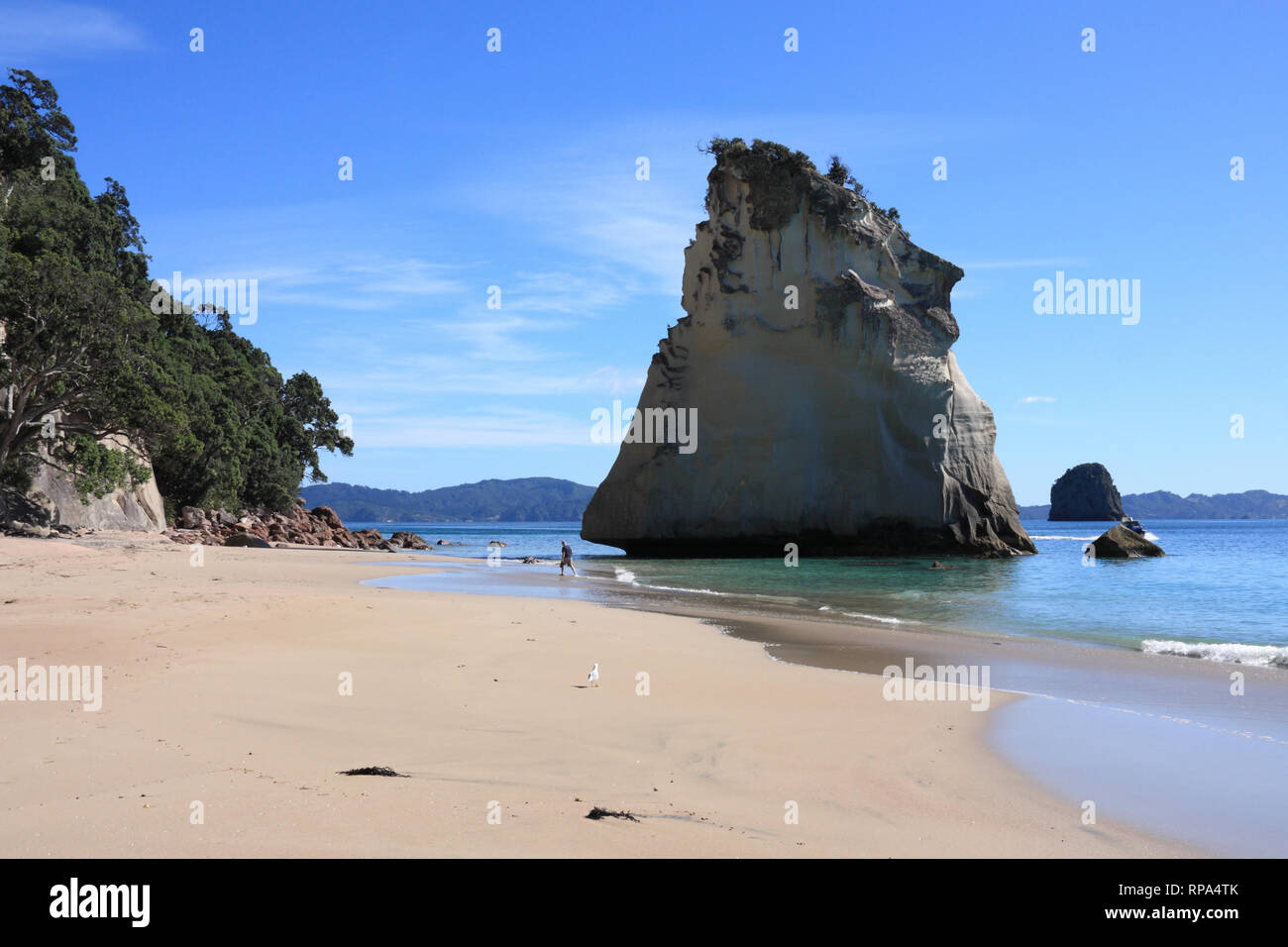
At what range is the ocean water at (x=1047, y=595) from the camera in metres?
14.9

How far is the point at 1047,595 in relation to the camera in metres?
22.4

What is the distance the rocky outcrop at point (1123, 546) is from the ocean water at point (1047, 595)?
169 inches

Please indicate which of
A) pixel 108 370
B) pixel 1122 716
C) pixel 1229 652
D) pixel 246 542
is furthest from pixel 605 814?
pixel 246 542

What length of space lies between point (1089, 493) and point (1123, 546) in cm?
12579

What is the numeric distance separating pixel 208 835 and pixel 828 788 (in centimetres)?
344

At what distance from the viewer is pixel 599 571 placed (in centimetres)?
3203

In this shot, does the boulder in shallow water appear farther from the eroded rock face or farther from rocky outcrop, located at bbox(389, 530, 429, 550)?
rocky outcrop, located at bbox(389, 530, 429, 550)

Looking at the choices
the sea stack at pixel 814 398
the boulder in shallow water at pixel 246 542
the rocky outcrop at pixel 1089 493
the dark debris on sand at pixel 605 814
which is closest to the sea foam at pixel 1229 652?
the dark debris on sand at pixel 605 814

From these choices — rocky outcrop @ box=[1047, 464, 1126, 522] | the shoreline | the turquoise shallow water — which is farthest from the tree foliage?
rocky outcrop @ box=[1047, 464, 1126, 522]

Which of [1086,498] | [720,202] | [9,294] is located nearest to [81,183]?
[9,294]

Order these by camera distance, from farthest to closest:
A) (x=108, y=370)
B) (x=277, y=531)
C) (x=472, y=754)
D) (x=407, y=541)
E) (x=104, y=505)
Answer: (x=407, y=541)
(x=277, y=531)
(x=104, y=505)
(x=108, y=370)
(x=472, y=754)

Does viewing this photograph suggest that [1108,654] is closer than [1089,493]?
Yes

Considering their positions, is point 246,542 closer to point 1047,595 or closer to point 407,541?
point 407,541

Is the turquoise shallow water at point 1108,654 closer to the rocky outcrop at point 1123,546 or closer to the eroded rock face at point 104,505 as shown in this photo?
the rocky outcrop at point 1123,546
